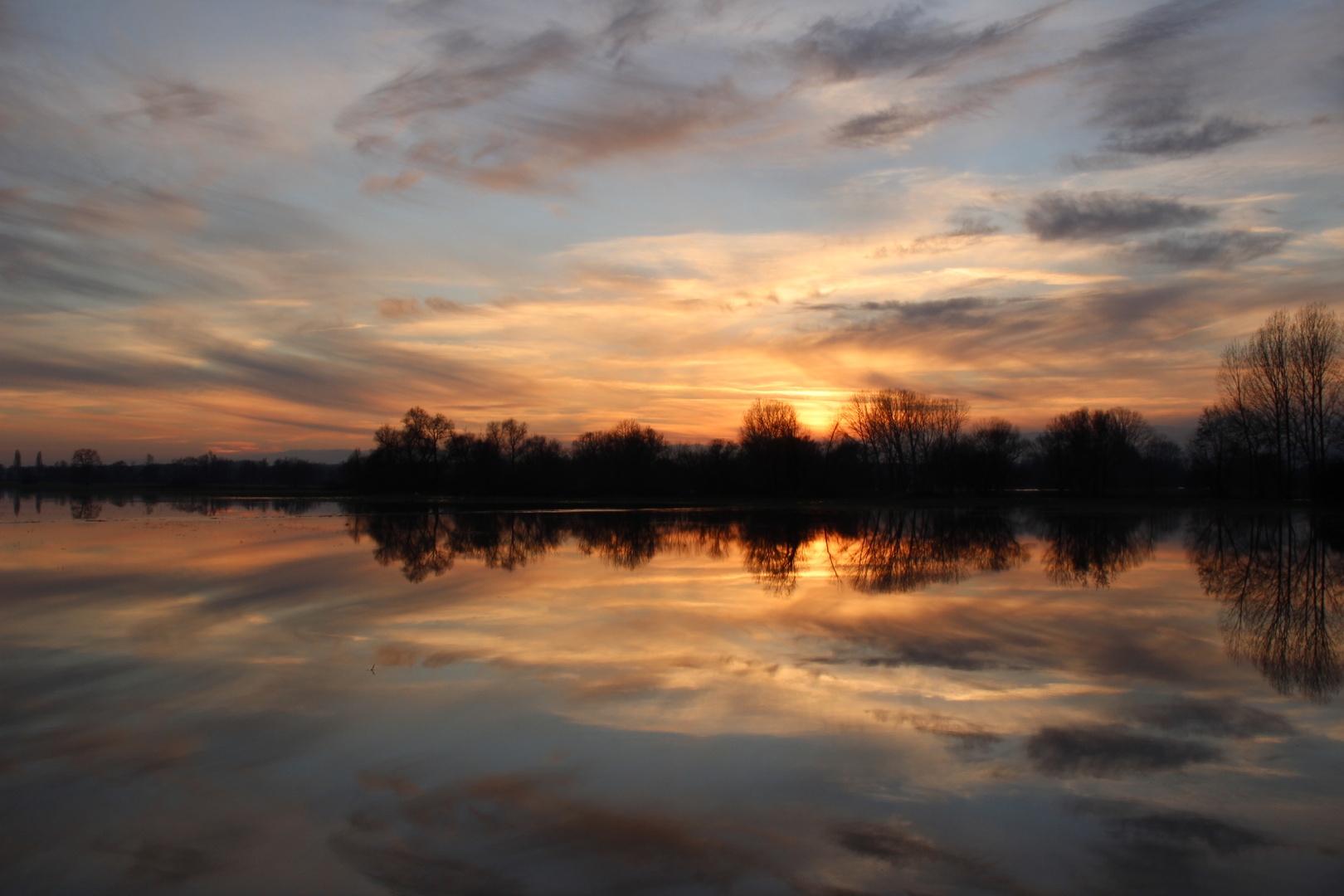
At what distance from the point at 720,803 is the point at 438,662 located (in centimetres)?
525

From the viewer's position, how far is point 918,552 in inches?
961

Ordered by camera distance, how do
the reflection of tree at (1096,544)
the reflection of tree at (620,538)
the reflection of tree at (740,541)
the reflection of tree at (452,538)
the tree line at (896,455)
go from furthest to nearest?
the tree line at (896,455) → the reflection of tree at (620,538) → the reflection of tree at (452,538) → the reflection of tree at (740,541) → the reflection of tree at (1096,544)

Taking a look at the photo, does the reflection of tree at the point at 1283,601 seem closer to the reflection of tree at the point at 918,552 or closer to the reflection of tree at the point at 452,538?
the reflection of tree at the point at 918,552

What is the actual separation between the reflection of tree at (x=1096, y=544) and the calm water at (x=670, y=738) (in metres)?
2.14

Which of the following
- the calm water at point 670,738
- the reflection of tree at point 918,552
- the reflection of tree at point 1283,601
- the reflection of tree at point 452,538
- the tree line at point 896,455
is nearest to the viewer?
the calm water at point 670,738

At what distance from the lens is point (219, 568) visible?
Answer: 65.2 feet

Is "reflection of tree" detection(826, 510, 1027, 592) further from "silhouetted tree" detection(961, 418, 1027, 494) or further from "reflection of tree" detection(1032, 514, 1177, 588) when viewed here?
"silhouetted tree" detection(961, 418, 1027, 494)

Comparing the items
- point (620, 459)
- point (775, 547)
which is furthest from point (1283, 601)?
point (620, 459)

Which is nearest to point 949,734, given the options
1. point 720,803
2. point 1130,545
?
point 720,803

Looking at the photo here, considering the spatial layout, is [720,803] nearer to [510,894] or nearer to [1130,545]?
[510,894]

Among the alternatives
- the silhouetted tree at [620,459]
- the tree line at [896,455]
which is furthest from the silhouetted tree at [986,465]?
the silhouetted tree at [620,459]

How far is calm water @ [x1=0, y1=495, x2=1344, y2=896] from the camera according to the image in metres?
4.97

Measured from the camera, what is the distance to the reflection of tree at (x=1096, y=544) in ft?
61.3

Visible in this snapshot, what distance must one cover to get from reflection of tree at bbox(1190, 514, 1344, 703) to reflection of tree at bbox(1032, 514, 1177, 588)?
1.74 metres
